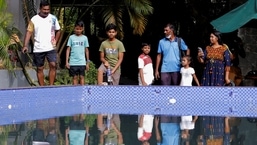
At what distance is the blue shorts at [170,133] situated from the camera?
5.86m

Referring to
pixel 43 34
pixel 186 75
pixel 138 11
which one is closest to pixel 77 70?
pixel 43 34

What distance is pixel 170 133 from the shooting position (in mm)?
6465

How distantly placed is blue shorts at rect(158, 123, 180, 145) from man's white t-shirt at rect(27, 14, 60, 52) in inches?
102

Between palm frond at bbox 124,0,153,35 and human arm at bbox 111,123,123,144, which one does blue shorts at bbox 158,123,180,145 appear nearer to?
human arm at bbox 111,123,123,144

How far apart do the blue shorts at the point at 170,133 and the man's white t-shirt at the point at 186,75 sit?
2.16m

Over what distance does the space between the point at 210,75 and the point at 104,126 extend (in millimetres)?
2740

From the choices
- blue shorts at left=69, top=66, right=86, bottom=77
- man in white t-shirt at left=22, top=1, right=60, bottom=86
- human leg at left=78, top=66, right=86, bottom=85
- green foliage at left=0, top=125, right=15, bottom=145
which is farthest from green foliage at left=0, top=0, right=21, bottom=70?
green foliage at left=0, top=125, right=15, bottom=145

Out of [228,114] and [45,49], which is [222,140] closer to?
[228,114]

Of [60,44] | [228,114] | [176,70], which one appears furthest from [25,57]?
[228,114]

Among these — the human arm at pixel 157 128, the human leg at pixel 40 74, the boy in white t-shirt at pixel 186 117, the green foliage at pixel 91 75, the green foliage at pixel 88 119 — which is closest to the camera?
the human arm at pixel 157 128

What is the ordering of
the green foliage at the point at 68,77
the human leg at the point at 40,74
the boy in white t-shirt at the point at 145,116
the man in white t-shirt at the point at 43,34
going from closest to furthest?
the boy in white t-shirt at the point at 145,116 → the man in white t-shirt at the point at 43,34 → the human leg at the point at 40,74 → the green foliage at the point at 68,77

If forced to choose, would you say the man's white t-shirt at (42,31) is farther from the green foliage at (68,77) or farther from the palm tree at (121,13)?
the palm tree at (121,13)

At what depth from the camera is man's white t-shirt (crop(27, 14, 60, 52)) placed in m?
8.87

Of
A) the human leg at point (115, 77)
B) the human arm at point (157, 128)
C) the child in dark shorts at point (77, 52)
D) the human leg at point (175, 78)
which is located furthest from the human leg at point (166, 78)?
the human arm at point (157, 128)
